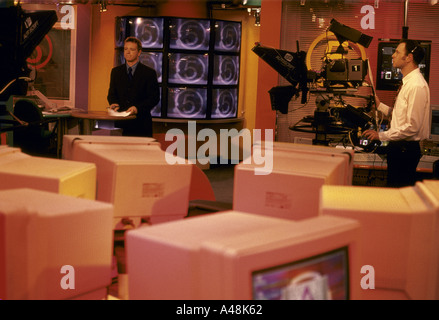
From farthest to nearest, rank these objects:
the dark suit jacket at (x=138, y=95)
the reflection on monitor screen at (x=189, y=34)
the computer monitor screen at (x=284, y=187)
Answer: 1. the reflection on monitor screen at (x=189, y=34)
2. the dark suit jacket at (x=138, y=95)
3. the computer monitor screen at (x=284, y=187)

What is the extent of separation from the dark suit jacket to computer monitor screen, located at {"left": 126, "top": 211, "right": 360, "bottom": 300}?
3.57 metres

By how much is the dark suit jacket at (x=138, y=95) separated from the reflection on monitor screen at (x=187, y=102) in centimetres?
315

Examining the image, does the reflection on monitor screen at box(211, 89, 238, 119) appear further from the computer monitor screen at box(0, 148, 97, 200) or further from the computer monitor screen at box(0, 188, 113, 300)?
the computer monitor screen at box(0, 188, 113, 300)

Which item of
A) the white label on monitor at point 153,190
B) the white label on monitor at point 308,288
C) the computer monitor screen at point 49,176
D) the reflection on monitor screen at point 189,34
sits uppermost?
the reflection on monitor screen at point 189,34

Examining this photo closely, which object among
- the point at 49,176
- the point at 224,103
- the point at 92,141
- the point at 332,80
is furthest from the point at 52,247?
the point at 224,103

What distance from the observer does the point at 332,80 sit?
4168 millimetres

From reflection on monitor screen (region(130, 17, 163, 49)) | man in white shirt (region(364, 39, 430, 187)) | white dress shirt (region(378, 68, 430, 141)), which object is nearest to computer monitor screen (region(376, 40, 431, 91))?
man in white shirt (region(364, 39, 430, 187))

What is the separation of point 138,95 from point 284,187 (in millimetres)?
3276

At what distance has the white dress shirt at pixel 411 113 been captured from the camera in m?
3.75

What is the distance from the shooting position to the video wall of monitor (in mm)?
8031

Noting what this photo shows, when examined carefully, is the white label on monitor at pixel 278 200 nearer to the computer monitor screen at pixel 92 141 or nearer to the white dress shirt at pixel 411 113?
the computer monitor screen at pixel 92 141

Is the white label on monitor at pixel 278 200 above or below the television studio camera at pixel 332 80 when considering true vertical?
below

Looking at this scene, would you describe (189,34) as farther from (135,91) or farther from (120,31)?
(135,91)

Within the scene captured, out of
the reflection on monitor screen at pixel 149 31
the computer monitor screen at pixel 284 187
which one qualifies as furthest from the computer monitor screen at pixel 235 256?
the reflection on monitor screen at pixel 149 31
